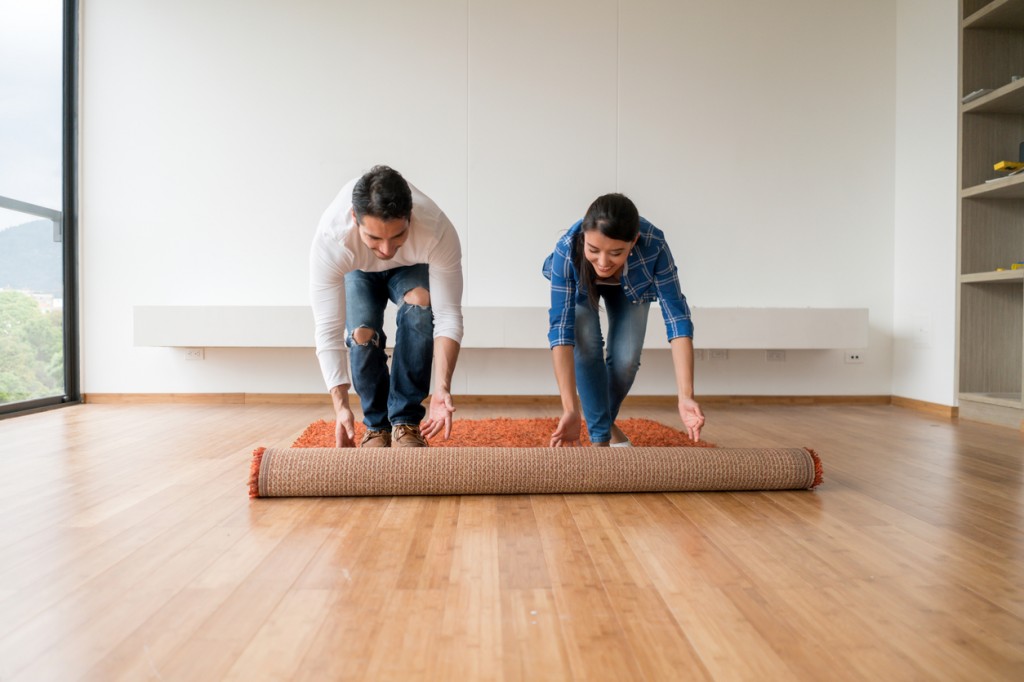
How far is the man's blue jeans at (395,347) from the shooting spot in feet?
7.29

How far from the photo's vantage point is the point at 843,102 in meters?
4.36

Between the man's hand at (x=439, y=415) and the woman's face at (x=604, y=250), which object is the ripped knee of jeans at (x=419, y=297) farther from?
the woman's face at (x=604, y=250)

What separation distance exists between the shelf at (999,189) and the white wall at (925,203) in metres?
0.15

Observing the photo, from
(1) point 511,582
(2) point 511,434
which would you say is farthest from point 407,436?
(1) point 511,582

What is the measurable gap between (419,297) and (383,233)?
457 mm

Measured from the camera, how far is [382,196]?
171 centimetres

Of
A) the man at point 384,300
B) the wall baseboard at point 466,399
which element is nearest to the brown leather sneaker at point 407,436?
the man at point 384,300

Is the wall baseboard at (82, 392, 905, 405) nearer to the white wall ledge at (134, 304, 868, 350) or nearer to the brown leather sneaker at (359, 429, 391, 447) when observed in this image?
the white wall ledge at (134, 304, 868, 350)

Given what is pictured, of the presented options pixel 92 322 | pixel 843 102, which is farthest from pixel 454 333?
pixel 843 102

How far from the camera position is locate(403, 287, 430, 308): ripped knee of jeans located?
2193 millimetres

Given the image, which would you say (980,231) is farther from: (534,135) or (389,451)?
(389,451)

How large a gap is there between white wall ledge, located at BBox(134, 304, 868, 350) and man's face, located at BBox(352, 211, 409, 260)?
204cm

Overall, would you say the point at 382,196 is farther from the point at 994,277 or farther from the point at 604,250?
the point at 994,277

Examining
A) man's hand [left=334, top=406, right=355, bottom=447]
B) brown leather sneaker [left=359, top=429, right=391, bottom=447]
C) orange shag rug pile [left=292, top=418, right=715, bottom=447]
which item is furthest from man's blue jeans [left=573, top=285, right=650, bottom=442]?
man's hand [left=334, top=406, right=355, bottom=447]
